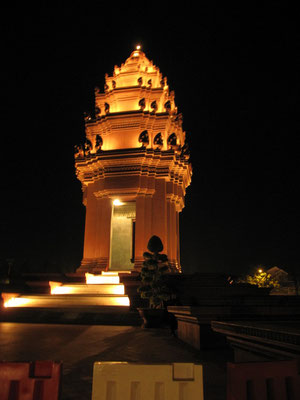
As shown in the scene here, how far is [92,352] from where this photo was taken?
5348 mm

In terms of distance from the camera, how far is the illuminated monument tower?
1784 cm

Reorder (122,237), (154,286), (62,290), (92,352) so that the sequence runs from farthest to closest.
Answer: (122,237) < (62,290) < (154,286) < (92,352)

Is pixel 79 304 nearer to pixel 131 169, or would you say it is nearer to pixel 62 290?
pixel 62 290

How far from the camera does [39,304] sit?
39.2 feet

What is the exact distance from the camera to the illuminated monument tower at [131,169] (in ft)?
58.5

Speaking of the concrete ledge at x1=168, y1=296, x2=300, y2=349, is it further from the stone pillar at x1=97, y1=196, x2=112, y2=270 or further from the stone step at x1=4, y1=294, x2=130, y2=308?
the stone pillar at x1=97, y1=196, x2=112, y2=270

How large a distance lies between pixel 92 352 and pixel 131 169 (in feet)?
43.1

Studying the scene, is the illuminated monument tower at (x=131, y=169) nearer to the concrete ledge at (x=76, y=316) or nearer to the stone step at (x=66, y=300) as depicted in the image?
the stone step at (x=66, y=300)

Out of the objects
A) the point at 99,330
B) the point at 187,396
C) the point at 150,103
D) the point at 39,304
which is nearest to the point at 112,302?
the point at 39,304

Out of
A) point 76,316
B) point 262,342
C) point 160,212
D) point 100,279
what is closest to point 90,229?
point 100,279

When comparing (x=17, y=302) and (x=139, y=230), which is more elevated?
(x=139, y=230)

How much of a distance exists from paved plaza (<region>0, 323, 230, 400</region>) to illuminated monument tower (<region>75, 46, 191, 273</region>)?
935 cm

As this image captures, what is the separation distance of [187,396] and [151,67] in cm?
2235

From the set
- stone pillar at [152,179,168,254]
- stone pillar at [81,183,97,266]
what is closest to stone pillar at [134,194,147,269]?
stone pillar at [152,179,168,254]
